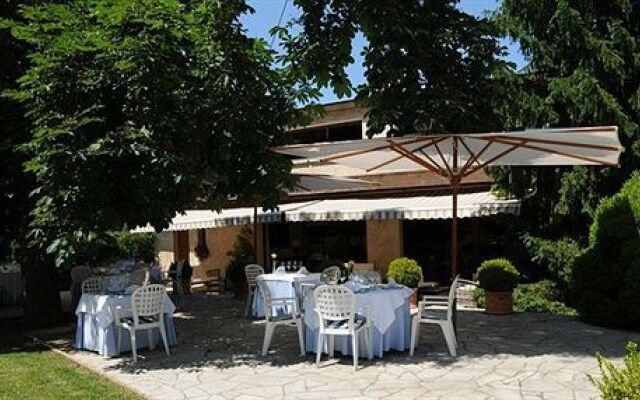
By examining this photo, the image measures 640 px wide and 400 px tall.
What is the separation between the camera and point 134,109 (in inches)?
484

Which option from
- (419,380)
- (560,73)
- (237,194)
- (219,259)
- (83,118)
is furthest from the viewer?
(219,259)

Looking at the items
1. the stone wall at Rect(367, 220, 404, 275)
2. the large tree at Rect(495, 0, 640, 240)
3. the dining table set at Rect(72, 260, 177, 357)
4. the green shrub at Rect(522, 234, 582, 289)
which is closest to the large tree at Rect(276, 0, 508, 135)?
the large tree at Rect(495, 0, 640, 240)

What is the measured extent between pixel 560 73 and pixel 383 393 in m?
12.7

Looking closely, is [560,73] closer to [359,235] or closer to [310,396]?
[359,235]

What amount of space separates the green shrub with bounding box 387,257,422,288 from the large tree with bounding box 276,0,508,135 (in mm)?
5362

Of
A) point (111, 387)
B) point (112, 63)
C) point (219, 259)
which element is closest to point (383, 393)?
point (111, 387)

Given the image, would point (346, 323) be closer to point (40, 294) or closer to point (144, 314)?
point (144, 314)

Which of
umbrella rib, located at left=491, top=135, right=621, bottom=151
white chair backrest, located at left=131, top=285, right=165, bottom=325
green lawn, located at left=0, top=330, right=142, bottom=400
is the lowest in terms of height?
green lawn, located at left=0, top=330, right=142, bottom=400

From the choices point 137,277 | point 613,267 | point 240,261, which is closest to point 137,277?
point 137,277

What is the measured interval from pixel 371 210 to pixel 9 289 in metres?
13.7

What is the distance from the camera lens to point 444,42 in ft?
45.1

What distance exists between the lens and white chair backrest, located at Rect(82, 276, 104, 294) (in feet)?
50.2

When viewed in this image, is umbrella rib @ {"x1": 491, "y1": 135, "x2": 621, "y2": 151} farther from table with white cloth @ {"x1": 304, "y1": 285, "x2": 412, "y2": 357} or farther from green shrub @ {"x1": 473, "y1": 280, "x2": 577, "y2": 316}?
green shrub @ {"x1": 473, "y1": 280, "x2": 577, "y2": 316}

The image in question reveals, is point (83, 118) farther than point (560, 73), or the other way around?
point (560, 73)
